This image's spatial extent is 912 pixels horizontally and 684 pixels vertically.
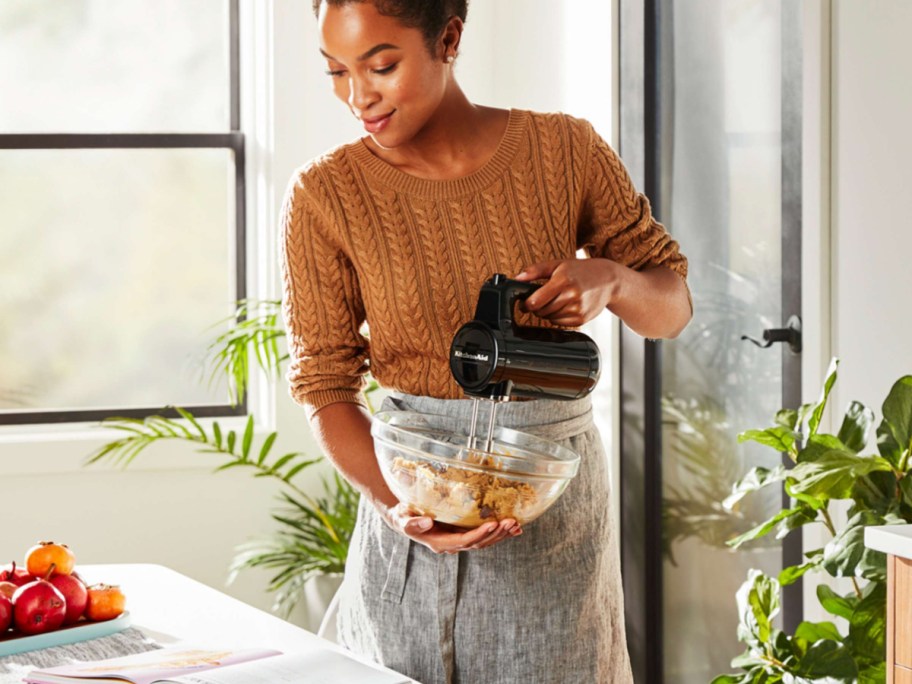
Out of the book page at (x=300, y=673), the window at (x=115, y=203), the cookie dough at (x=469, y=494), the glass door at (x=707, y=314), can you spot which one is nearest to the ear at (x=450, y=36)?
the cookie dough at (x=469, y=494)

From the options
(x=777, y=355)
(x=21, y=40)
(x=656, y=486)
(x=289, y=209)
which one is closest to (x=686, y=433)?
(x=656, y=486)

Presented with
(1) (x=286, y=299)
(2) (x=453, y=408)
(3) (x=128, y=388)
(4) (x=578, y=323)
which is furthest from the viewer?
(3) (x=128, y=388)

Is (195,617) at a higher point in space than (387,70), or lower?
lower

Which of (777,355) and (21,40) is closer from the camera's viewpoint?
(777,355)

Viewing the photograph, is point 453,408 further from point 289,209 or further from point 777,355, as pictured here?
point 777,355

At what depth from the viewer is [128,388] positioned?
3688 mm

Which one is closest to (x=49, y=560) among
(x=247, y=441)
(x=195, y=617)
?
(x=195, y=617)

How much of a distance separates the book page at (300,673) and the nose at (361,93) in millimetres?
611

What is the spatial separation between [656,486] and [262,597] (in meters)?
1.29

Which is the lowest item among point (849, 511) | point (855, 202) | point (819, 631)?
point (819, 631)

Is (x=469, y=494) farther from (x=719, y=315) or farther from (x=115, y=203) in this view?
(x=115, y=203)

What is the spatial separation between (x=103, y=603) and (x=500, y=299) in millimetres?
711

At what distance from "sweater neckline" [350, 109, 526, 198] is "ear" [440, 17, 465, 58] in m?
0.11

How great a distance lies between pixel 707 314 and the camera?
2.78 meters
